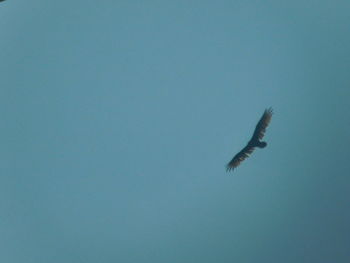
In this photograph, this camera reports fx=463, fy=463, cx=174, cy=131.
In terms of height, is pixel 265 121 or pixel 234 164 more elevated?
pixel 265 121

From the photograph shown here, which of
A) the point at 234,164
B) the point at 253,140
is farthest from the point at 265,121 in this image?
the point at 234,164

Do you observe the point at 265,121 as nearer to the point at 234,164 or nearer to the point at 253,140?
the point at 253,140
